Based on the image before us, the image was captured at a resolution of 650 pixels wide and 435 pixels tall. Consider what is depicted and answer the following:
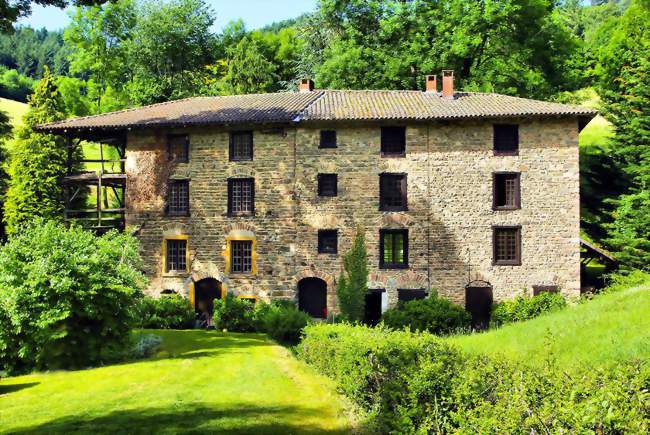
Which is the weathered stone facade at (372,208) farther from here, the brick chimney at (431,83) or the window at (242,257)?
the brick chimney at (431,83)

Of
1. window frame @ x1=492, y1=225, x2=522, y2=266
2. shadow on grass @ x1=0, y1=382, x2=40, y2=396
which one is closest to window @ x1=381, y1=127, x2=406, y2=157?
window frame @ x1=492, y1=225, x2=522, y2=266

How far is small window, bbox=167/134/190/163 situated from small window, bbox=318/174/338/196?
22.7 feet

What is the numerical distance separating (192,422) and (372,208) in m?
17.4

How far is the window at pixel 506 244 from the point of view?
26.4 metres

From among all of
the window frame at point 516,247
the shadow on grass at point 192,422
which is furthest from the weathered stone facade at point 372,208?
the shadow on grass at point 192,422

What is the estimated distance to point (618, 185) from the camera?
1191 inches

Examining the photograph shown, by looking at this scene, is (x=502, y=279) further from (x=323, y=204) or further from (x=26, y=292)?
(x=26, y=292)

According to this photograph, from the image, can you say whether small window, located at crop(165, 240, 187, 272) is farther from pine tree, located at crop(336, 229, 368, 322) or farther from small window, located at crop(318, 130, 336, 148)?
small window, located at crop(318, 130, 336, 148)

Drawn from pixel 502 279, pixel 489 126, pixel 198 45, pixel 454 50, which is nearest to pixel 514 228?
pixel 502 279

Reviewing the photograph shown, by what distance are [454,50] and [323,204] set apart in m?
14.6

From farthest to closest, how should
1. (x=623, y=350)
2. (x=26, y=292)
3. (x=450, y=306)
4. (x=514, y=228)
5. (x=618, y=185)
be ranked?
(x=618, y=185)
(x=514, y=228)
(x=450, y=306)
(x=26, y=292)
(x=623, y=350)

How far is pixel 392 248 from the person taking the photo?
27062 mm

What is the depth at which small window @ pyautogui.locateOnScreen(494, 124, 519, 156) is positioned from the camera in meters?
26.5

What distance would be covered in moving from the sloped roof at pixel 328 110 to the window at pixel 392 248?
545 centimetres
